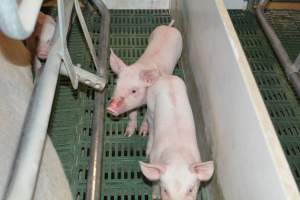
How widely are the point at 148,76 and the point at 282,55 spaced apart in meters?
0.76

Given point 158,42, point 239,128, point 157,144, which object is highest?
point 158,42

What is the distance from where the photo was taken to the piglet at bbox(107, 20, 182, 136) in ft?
6.11

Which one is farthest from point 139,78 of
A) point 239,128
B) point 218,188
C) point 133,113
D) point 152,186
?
point 239,128

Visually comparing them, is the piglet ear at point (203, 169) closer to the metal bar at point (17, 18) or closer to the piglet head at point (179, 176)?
the piglet head at point (179, 176)

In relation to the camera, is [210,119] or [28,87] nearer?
[28,87]

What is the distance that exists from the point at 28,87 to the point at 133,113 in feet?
2.54

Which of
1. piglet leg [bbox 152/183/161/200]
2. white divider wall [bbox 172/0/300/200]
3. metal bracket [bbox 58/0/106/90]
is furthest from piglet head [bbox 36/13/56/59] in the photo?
piglet leg [bbox 152/183/161/200]

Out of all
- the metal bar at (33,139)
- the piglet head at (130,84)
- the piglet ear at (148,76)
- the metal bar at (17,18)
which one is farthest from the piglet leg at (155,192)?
the metal bar at (17,18)

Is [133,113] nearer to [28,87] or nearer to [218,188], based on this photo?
[218,188]

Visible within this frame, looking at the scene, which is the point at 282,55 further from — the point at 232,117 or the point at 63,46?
the point at 63,46

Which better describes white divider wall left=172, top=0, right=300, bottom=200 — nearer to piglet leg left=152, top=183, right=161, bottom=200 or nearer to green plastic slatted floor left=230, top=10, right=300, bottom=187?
piglet leg left=152, top=183, right=161, bottom=200

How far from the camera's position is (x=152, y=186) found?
5.91 ft

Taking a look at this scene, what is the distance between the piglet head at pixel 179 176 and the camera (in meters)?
1.41

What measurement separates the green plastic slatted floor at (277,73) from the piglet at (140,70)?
46cm
